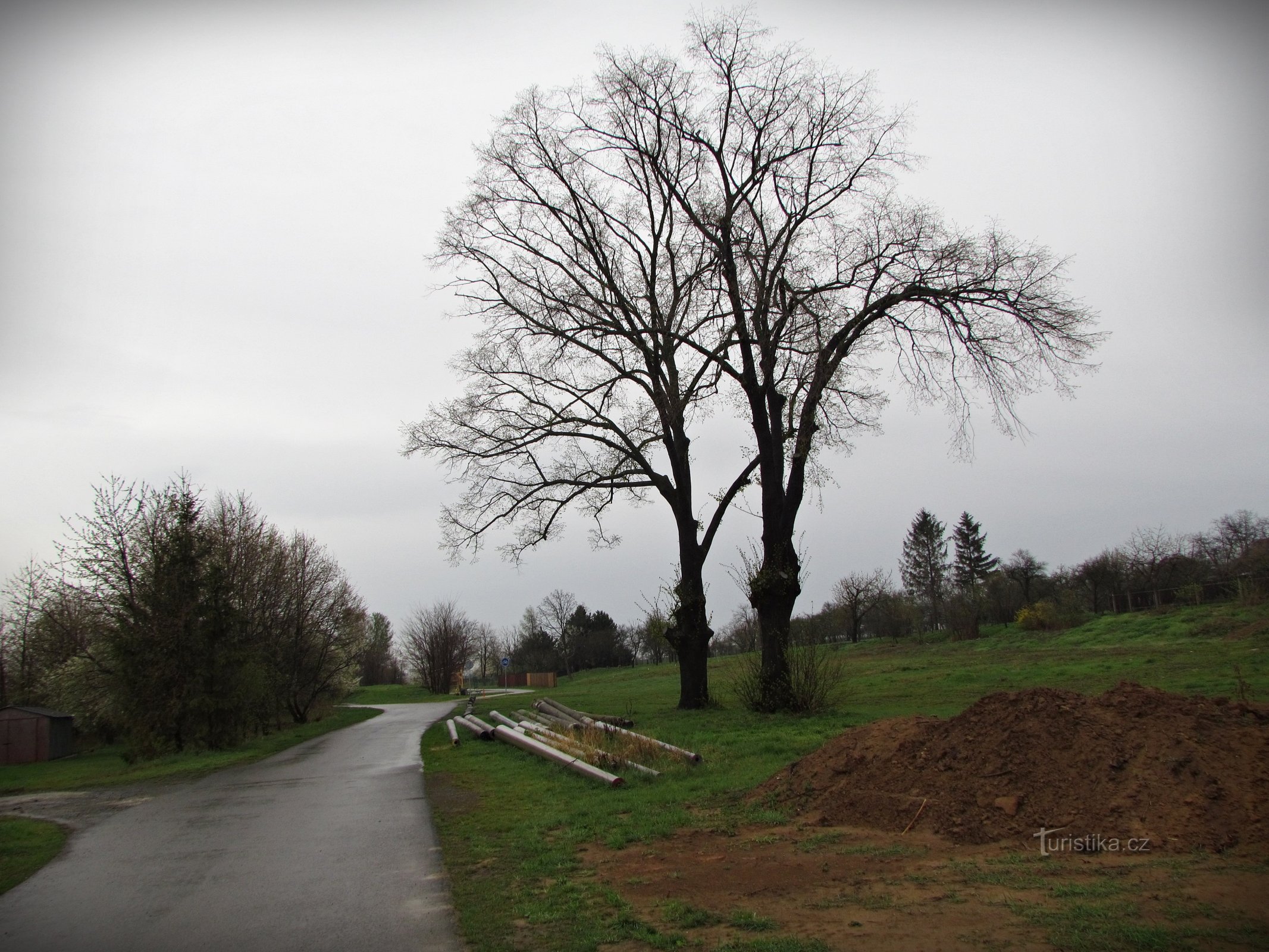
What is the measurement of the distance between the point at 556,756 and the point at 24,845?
6.69m

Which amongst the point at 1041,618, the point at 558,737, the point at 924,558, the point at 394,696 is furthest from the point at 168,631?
the point at 924,558

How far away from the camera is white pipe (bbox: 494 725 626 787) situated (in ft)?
34.3

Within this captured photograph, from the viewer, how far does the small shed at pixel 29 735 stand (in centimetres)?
3547

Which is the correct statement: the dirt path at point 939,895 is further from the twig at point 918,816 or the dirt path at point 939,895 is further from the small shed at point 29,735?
the small shed at point 29,735

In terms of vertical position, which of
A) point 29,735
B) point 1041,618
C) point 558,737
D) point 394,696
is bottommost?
point 394,696

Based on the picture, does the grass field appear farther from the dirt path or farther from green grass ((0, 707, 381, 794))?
green grass ((0, 707, 381, 794))

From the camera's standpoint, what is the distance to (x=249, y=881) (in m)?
6.95

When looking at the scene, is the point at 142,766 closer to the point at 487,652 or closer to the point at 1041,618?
the point at 1041,618

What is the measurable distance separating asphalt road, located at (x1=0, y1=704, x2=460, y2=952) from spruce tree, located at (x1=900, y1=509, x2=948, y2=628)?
69.1 metres

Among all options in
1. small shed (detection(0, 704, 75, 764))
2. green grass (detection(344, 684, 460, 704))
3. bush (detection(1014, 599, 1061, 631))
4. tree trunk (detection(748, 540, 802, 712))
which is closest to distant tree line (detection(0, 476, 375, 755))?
small shed (detection(0, 704, 75, 764))

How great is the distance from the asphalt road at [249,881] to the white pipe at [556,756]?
215 cm

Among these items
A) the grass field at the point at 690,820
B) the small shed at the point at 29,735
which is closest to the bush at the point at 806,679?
the grass field at the point at 690,820

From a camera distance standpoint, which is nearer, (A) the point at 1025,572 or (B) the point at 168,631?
(B) the point at 168,631

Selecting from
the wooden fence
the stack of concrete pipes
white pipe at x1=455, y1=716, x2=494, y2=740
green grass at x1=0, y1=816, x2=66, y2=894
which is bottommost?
the wooden fence
